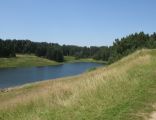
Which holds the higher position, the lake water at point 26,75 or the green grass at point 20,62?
the green grass at point 20,62

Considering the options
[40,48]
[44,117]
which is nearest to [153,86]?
[44,117]

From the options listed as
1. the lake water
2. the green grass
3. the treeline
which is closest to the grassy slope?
the lake water

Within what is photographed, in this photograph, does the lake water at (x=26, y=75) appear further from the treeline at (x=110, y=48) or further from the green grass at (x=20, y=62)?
the green grass at (x=20, y=62)

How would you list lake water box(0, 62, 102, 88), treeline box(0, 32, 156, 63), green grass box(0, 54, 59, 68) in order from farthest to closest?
green grass box(0, 54, 59, 68) → treeline box(0, 32, 156, 63) → lake water box(0, 62, 102, 88)

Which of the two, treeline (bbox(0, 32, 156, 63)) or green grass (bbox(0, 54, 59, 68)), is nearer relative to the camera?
treeline (bbox(0, 32, 156, 63))

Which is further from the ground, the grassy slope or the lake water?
the grassy slope

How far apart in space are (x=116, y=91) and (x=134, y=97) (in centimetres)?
103

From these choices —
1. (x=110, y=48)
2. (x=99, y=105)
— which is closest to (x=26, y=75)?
(x=110, y=48)

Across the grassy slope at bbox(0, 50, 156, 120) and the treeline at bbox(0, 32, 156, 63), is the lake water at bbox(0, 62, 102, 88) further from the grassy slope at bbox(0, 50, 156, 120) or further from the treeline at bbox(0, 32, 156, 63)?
the grassy slope at bbox(0, 50, 156, 120)

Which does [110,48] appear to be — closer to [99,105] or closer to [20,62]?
[20,62]

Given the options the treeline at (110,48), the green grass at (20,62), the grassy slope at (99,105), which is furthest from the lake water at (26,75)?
the grassy slope at (99,105)

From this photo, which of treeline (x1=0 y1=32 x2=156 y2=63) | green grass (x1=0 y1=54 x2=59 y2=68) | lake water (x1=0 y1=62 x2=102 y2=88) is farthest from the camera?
green grass (x1=0 y1=54 x2=59 y2=68)

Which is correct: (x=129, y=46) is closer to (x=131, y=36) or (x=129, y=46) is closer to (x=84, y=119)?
(x=131, y=36)

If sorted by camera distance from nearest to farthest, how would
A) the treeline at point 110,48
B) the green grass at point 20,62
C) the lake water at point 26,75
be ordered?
the lake water at point 26,75 < the treeline at point 110,48 < the green grass at point 20,62
